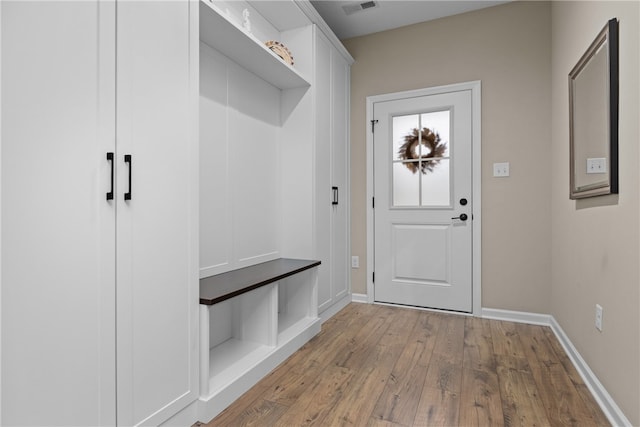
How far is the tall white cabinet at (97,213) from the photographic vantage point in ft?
3.34

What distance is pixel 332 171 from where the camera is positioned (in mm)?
3176

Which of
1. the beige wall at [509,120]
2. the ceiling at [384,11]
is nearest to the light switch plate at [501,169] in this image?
the beige wall at [509,120]

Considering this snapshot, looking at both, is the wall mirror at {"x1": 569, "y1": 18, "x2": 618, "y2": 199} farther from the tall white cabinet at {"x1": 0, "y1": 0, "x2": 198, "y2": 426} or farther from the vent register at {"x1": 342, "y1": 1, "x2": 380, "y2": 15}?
the tall white cabinet at {"x1": 0, "y1": 0, "x2": 198, "y2": 426}

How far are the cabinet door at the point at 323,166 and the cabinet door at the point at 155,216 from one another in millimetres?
1419

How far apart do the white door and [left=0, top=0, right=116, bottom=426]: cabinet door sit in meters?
2.59

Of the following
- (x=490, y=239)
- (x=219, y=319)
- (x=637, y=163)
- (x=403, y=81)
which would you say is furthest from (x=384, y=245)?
(x=637, y=163)

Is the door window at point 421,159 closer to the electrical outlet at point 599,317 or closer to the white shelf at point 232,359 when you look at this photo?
the electrical outlet at point 599,317

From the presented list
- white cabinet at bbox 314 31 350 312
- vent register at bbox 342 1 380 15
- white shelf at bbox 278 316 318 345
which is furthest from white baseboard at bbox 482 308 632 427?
vent register at bbox 342 1 380 15

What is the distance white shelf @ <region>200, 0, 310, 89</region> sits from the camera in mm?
1819

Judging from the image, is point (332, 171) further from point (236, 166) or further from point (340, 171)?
point (236, 166)

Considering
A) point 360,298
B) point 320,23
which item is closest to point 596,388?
point 360,298

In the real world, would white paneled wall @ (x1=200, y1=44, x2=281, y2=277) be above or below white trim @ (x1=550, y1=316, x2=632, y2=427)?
above

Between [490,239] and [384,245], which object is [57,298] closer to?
[384,245]

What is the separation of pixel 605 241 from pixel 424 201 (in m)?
1.64
